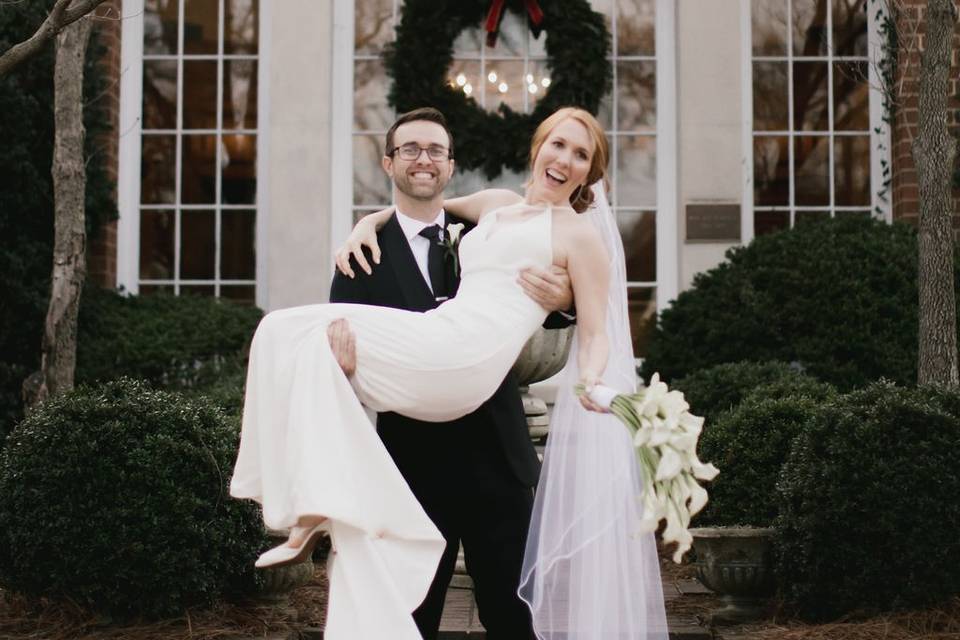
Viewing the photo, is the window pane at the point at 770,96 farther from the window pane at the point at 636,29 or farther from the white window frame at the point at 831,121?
the window pane at the point at 636,29

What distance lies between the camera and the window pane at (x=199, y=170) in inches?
356

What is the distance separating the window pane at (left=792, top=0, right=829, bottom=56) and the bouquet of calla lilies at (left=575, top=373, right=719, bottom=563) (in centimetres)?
679

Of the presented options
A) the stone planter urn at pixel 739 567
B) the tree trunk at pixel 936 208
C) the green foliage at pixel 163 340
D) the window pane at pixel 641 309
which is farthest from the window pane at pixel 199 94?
the stone planter urn at pixel 739 567

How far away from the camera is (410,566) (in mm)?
2961

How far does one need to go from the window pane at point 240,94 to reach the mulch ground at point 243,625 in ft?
16.3

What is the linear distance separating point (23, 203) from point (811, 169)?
19.4ft

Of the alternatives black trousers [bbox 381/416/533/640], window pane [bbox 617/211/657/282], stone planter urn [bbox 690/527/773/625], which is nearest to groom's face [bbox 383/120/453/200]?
black trousers [bbox 381/416/533/640]

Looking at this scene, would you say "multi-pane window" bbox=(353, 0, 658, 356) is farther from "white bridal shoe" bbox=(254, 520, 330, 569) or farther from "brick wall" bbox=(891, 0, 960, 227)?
"white bridal shoe" bbox=(254, 520, 330, 569)

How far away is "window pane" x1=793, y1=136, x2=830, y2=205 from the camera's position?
29.1ft

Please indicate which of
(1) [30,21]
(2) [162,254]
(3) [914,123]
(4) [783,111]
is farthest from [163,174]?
(3) [914,123]

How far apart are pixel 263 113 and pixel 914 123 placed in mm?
5041

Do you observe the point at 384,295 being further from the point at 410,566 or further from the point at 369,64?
the point at 369,64

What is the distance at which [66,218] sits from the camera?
20.9ft

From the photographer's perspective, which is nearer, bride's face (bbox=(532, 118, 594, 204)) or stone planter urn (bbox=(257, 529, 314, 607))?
bride's face (bbox=(532, 118, 594, 204))
